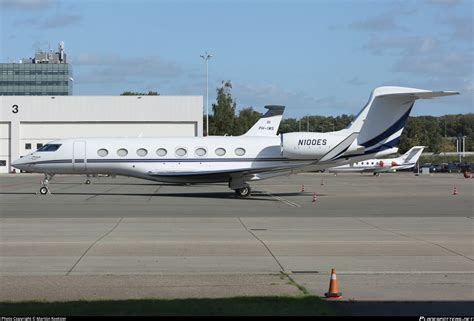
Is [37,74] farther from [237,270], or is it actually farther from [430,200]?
[237,270]

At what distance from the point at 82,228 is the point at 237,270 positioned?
7607 millimetres

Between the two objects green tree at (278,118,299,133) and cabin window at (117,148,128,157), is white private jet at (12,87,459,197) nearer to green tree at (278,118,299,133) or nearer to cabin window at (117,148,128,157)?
cabin window at (117,148,128,157)

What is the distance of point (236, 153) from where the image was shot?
32500 millimetres

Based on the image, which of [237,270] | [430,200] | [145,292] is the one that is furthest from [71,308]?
[430,200]

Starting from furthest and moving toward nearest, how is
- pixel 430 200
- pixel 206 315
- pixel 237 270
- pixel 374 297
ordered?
pixel 430 200 < pixel 237 270 < pixel 374 297 < pixel 206 315

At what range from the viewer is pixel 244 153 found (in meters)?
32.3

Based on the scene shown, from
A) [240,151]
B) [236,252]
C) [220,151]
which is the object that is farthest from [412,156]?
[236,252]

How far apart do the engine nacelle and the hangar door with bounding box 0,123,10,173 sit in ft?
173

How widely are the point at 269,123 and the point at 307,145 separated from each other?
73.9 ft

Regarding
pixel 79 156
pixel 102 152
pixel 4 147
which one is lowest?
pixel 4 147

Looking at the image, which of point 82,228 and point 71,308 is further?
point 82,228

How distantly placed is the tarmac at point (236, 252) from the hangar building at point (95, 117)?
47650 mm

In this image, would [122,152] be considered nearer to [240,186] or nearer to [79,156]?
[79,156]

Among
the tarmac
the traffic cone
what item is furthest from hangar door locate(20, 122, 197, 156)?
the traffic cone
